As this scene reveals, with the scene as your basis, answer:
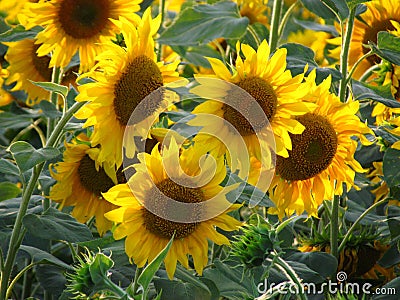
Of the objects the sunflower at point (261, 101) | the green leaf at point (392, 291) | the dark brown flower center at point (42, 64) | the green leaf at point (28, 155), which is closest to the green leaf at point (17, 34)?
the dark brown flower center at point (42, 64)

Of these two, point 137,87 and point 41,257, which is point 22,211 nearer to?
point 41,257

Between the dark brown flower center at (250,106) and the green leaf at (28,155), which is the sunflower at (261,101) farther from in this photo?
the green leaf at (28,155)

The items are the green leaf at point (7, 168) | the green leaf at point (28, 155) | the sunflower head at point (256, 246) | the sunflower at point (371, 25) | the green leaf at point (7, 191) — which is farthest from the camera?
the sunflower at point (371, 25)

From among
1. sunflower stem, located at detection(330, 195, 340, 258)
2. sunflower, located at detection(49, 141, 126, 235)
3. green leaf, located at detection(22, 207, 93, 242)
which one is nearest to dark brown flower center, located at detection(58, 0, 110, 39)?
sunflower, located at detection(49, 141, 126, 235)

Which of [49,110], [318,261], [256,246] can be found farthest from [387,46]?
[49,110]

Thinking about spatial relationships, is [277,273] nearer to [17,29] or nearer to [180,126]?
[180,126]

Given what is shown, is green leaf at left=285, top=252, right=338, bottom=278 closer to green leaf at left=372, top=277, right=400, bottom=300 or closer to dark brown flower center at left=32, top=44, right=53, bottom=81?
green leaf at left=372, top=277, right=400, bottom=300

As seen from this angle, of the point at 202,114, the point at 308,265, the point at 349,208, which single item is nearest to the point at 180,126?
the point at 202,114
